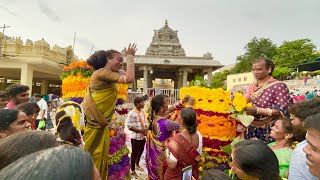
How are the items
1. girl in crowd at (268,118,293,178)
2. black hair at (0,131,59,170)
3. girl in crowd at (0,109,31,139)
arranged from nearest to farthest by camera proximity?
black hair at (0,131,59,170) → girl in crowd at (0,109,31,139) → girl in crowd at (268,118,293,178)

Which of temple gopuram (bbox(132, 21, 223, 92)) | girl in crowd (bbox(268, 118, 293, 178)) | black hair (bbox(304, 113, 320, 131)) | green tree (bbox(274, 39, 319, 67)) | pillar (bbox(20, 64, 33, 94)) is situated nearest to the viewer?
black hair (bbox(304, 113, 320, 131))

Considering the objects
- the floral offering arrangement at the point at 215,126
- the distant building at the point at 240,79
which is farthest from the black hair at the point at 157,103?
the distant building at the point at 240,79

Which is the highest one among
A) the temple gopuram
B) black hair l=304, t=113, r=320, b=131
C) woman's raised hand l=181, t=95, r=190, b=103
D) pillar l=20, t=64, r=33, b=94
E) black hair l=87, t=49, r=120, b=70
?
the temple gopuram

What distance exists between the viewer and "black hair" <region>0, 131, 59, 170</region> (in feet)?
3.76

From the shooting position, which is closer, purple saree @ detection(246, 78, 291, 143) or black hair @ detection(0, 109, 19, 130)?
black hair @ detection(0, 109, 19, 130)

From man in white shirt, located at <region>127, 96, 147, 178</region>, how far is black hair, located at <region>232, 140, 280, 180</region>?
4.10 m

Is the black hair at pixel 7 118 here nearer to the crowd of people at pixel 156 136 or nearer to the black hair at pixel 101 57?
the crowd of people at pixel 156 136

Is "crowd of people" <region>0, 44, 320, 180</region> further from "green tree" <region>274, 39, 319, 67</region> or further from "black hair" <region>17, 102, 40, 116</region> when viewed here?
"green tree" <region>274, 39, 319, 67</region>

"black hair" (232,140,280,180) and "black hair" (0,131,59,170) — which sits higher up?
"black hair" (0,131,59,170)

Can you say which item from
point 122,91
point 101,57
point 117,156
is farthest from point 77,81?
point 117,156

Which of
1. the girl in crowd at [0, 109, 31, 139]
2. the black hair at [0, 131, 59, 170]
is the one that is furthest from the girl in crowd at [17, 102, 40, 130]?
the black hair at [0, 131, 59, 170]

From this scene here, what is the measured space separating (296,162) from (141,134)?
4.31 m

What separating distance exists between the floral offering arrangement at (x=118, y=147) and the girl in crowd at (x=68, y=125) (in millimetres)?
1506

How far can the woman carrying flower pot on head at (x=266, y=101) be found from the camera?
3264mm
